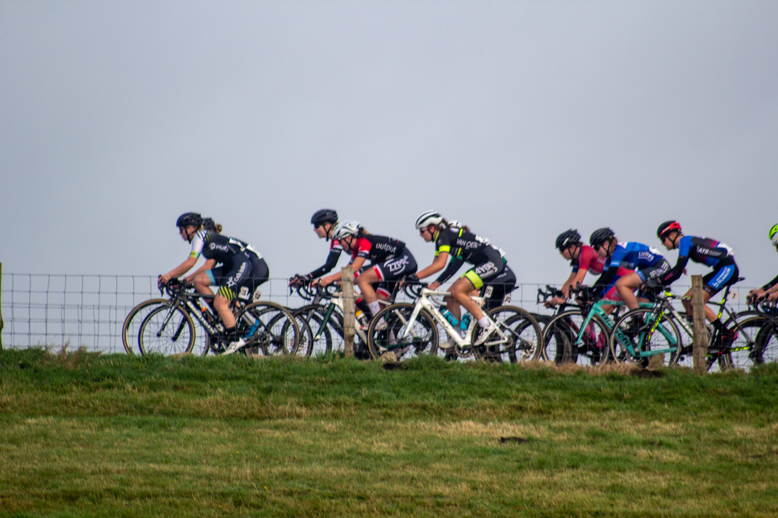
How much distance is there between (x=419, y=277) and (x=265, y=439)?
4519 mm

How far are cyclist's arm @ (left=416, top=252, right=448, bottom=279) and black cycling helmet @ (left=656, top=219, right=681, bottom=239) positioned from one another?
127 inches

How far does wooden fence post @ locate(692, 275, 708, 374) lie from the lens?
490 inches

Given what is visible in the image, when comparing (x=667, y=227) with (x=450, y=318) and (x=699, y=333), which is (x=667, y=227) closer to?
(x=699, y=333)

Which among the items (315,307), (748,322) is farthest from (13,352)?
(748,322)

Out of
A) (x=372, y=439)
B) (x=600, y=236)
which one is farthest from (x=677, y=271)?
(x=372, y=439)

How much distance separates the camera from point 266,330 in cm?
1338

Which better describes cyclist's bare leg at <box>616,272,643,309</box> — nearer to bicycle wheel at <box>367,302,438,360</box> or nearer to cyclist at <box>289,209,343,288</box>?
bicycle wheel at <box>367,302,438,360</box>

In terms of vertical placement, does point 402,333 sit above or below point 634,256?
below

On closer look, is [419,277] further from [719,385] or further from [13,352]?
[13,352]

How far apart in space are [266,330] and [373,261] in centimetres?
196

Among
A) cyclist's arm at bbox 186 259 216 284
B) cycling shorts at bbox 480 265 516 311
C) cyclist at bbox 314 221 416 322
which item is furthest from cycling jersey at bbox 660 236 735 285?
cyclist's arm at bbox 186 259 216 284

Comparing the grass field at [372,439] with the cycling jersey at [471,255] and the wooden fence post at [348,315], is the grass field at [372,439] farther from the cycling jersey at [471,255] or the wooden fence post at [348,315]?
the cycling jersey at [471,255]

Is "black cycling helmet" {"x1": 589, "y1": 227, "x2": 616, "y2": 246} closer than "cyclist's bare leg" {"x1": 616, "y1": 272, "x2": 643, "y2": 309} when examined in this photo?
No

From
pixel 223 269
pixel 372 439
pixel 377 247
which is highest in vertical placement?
pixel 377 247
